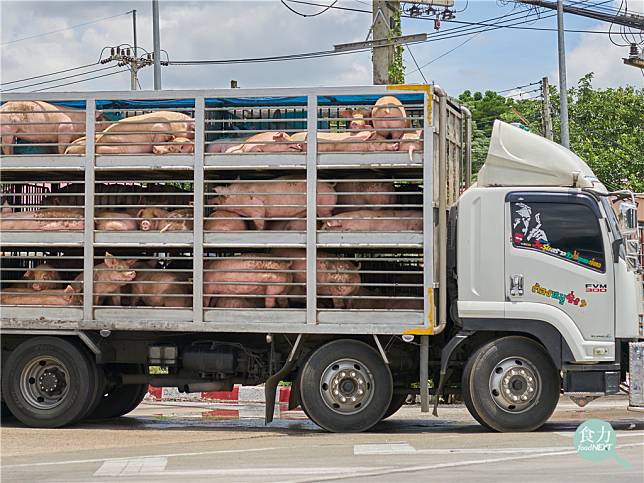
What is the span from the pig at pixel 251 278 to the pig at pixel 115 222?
1.04 m

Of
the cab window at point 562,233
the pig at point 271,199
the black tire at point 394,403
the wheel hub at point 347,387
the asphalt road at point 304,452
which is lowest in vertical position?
the asphalt road at point 304,452

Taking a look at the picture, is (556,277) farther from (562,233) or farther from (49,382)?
(49,382)

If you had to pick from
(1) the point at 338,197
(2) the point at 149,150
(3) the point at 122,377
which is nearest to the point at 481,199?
(1) the point at 338,197

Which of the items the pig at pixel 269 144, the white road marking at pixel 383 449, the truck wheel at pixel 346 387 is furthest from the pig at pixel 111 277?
the white road marking at pixel 383 449

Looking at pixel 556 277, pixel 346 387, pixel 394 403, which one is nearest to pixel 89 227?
pixel 346 387

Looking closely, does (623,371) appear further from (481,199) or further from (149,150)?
(149,150)

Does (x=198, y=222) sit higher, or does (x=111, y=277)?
(x=198, y=222)

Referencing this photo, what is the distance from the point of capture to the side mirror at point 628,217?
1264cm

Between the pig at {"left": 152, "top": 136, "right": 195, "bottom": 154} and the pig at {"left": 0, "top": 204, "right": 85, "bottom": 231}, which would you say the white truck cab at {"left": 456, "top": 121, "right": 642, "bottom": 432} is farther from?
the pig at {"left": 0, "top": 204, "right": 85, "bottom": 231}

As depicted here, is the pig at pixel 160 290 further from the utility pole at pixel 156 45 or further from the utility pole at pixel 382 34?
the utility pole at pixel 156 45

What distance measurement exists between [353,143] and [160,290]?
9.30 feet

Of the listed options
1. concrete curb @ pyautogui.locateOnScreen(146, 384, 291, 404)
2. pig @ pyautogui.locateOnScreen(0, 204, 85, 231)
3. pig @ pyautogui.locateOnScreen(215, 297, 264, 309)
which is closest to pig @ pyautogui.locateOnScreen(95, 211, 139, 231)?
pig @ pyautogui.locateOnScreen(0, 204, 85, 231)

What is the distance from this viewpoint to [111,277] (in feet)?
43.4

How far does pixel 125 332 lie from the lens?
13445 mm
